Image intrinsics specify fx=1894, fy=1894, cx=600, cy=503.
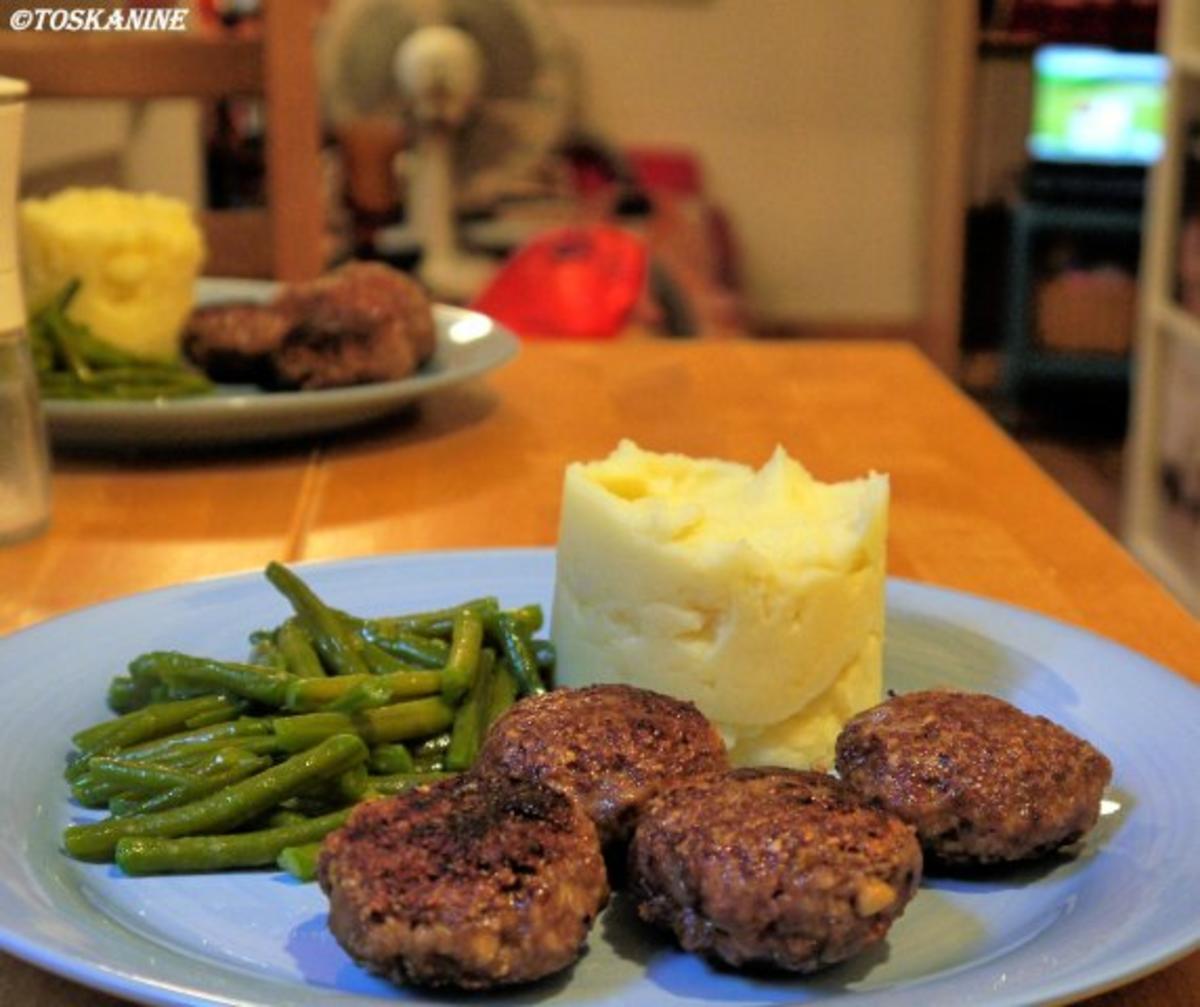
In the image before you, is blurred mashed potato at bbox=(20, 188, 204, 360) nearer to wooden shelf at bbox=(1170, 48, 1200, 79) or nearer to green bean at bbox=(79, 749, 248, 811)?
green bean at bbox=(79, 749, 248, 811)

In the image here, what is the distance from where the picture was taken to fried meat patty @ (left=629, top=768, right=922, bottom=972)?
2.48 feet

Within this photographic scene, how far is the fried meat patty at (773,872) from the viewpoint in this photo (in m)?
0.76

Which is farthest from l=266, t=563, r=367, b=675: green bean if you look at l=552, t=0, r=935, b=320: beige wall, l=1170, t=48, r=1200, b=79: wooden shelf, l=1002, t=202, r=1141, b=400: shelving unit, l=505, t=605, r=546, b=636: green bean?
l=552, t=0, r=935, b=320: beige wall

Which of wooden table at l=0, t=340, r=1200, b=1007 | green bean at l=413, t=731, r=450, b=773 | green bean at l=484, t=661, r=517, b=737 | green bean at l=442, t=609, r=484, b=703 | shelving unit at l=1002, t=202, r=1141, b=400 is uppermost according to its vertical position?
green bean at l=442, t=609, r=484, b=703

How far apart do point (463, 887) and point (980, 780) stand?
0.86ft

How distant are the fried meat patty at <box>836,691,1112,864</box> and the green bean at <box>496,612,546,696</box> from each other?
27 centimetres

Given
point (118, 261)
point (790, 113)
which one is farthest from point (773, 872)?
point (790, 113)

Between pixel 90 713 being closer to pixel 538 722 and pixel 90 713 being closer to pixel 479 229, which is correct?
pixel 538 722

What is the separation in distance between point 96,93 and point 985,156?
4373mm

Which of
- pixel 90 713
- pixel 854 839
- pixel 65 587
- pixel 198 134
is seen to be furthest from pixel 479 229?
pixel 854 839

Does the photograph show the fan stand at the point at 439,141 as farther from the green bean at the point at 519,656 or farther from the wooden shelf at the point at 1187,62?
the green bean at the point at 519,656

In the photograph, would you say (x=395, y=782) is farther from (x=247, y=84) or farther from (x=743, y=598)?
(x=247, y=84)

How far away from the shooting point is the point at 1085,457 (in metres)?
5.72

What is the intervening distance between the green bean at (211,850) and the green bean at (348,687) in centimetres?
11
